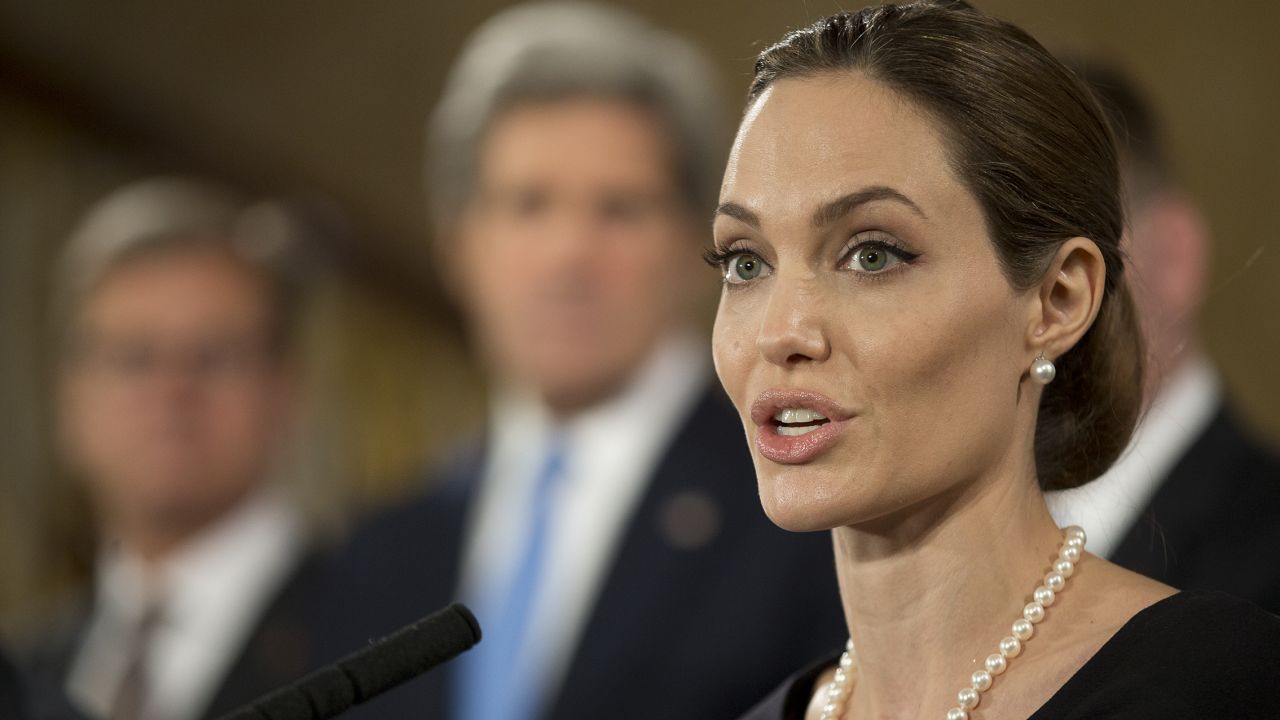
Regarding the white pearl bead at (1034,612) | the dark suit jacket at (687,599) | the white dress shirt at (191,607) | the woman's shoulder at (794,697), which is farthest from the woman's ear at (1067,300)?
the white dress shirt at (191,607)

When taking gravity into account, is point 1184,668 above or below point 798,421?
below

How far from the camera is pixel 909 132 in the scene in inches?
69.0

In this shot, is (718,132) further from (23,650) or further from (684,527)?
(23,650)

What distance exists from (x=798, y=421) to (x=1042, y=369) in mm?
257

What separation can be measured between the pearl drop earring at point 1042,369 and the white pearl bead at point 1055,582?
202mm

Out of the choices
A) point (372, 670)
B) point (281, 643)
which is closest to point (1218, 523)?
point (372, 670)

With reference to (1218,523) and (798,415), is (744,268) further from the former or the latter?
(1218,523)

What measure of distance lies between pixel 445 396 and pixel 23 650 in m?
2.38

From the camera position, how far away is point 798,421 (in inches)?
68.8

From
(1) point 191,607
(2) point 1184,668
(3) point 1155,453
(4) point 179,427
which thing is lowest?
(1) point 191,607

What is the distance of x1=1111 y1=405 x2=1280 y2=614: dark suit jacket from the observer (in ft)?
8.74

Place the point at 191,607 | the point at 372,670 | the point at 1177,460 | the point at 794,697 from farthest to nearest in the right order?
1. the point at 191,607
2. the point at 1177,460
3. the point at 794,697
4. the point at 372,670

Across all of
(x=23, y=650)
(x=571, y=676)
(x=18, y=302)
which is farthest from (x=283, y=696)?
(x=18, y=302)

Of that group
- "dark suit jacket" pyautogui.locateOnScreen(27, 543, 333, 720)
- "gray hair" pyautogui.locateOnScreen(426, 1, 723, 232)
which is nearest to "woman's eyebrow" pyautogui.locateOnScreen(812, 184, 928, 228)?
"gray hair" pyautogui.locateOnScreen(426, 1, 723, 232)
